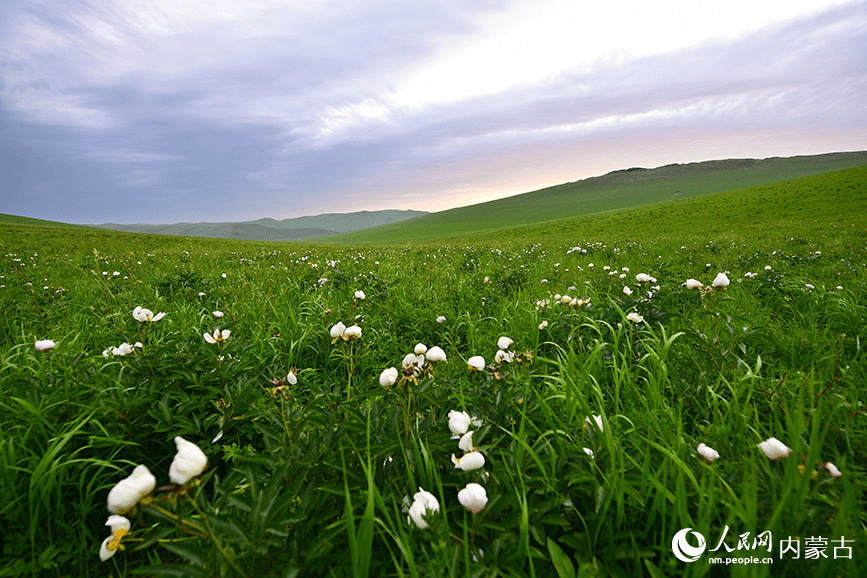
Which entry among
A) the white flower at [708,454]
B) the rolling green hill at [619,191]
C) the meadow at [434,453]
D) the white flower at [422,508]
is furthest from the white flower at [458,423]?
the rolling green hill at [619,191]

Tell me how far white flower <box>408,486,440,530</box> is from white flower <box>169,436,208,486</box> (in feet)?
2.27

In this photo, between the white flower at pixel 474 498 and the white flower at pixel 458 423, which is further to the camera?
the white flower at pixel 458 423

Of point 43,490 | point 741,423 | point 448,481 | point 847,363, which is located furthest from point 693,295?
point 43,490

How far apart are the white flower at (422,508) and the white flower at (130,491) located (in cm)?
79

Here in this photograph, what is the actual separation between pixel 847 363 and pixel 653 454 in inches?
86.4

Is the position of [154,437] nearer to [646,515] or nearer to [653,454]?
[646,515]

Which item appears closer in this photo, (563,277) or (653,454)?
(653,454)

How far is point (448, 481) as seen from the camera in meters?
1.44

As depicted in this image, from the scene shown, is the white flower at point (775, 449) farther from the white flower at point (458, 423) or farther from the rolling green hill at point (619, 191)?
the rolling green hill at point (619, 191)

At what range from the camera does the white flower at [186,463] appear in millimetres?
940

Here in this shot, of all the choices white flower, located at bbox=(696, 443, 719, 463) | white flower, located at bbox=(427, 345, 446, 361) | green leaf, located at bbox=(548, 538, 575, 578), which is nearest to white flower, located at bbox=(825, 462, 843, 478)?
white flower, located at bbox=(696, 443, 719, 463)

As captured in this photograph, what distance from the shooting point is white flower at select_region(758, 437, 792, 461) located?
1.23m

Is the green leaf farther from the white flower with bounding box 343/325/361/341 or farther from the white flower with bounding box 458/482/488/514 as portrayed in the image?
the white flower with bounding box 343/325/361/341

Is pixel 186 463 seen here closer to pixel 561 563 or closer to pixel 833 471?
pixel 561 563
